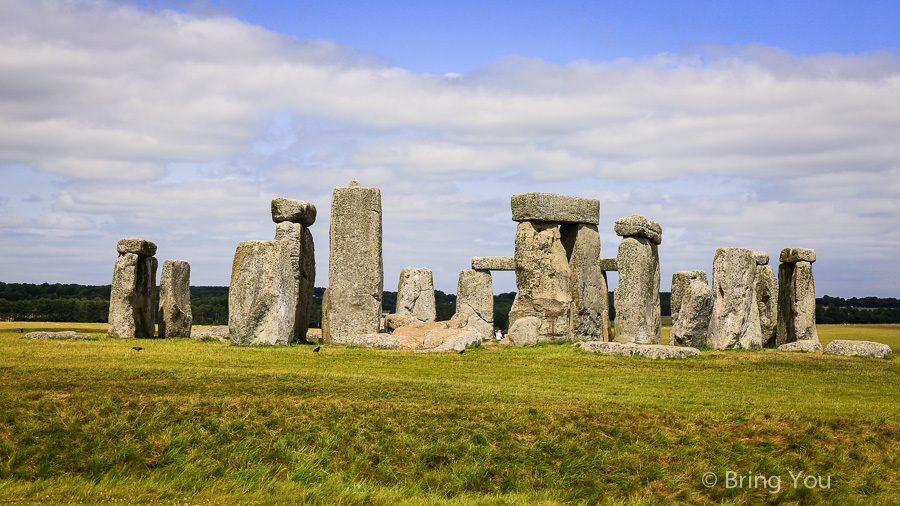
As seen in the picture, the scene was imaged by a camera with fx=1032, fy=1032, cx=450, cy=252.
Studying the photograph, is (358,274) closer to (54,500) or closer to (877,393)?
(877,393)

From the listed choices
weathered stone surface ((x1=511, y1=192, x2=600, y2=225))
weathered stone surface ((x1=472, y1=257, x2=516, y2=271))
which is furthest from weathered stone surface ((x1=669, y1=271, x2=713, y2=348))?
weathered stone surface ((x1=472, y1=257, x2=516, y2=271))

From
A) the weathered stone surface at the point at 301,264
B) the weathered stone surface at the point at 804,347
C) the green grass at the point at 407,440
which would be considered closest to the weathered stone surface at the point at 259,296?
the weathered stone surface at the point at 301,264

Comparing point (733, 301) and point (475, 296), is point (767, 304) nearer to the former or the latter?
point (733, 301)

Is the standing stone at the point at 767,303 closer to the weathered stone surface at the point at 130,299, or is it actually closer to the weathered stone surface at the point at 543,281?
the weathered stone surface at the point at 543,281

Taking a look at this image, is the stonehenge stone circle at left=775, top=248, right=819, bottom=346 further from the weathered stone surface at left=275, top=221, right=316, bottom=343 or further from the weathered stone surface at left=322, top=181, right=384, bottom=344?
the weathered stone surface at left=275, top=221, right=316, bottom=343

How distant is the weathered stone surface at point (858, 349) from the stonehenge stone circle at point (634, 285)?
448 cm

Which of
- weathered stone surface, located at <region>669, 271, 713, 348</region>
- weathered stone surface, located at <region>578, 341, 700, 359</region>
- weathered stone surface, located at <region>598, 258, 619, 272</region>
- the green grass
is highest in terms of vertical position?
weathered stone surface, located at <region>598, 258, 619, 272</region>

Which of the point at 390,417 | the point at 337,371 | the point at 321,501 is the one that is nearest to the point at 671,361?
the point at 337,371

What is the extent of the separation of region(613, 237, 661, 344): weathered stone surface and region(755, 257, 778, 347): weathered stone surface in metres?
6.57

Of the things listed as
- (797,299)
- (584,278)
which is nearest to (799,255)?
(797,299)

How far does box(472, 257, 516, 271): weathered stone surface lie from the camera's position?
37.4m

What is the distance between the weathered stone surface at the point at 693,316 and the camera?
84.8ft

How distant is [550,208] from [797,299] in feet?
28.6

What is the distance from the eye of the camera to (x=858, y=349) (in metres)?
25.4
